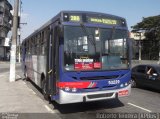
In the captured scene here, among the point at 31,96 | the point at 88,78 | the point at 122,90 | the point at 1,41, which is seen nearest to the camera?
the point at 88,78

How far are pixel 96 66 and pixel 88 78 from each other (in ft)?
1.50

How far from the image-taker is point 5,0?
81812 millimetres

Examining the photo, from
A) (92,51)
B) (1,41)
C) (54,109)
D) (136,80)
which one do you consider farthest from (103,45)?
(1,41)

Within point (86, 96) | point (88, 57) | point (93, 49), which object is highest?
point (93, 49)

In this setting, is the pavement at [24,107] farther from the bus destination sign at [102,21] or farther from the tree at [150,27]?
the tree at [150,27]

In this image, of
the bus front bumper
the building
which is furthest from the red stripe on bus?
the building

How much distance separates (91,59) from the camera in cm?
1000

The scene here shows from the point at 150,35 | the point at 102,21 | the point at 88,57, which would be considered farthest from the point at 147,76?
the point at 150,35

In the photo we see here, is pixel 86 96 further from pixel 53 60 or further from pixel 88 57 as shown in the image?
pixel 53 60

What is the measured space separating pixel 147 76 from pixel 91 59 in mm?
6821

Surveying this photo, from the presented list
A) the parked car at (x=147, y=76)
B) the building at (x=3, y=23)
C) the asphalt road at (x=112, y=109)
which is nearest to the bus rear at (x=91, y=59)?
the asphalt road at (x=112, y=109)

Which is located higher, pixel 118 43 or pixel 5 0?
Answer: pixel 5 0

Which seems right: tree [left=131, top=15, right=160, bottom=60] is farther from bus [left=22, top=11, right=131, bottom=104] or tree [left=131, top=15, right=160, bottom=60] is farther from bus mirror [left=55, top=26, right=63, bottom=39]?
bus mirror [left=55, top=26, right=63, bottom=39]

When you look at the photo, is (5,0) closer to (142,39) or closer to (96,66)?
(142,39)
